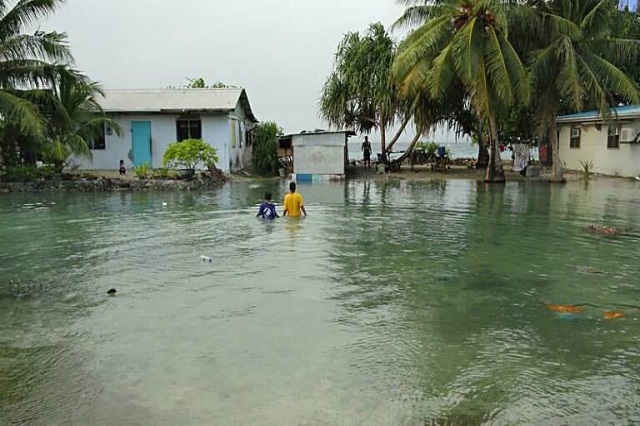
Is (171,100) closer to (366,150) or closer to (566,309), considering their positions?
(366,150)

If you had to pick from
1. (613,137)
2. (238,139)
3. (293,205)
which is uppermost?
(238,139)

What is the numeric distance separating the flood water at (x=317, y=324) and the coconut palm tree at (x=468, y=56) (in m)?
9.59

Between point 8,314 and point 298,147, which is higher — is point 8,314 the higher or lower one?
the lower one

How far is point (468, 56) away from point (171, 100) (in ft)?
47.0

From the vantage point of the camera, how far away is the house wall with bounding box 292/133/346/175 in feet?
95.1

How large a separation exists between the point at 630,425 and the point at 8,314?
6.75m

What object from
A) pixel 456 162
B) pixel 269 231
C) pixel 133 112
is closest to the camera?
Answer: pixel 269 231

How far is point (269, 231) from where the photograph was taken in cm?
1376

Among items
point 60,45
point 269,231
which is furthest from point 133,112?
point 269,231

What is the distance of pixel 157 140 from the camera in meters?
28.9

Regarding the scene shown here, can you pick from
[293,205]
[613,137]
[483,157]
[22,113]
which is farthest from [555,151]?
[22,113]

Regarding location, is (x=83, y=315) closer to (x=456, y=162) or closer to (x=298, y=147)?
(x=298, y=147)

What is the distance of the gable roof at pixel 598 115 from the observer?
2564 centimetres

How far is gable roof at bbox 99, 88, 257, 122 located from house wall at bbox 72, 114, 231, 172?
1.69 feet
